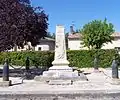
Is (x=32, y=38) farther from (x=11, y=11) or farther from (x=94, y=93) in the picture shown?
(x=94, y=93)

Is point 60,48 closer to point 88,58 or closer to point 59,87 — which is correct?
point 59,87

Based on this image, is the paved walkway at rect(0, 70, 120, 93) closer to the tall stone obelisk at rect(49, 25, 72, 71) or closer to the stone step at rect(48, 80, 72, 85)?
the stone step at rect(48, 80, 72, 85)

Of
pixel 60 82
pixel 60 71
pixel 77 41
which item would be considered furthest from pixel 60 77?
pixel 77 41

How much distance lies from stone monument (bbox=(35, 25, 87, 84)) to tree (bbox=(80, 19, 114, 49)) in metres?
34.4

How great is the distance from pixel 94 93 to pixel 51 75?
217 inches

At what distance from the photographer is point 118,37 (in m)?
61.4

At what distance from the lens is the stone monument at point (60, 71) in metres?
16.3

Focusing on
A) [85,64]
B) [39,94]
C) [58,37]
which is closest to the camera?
[39,94]

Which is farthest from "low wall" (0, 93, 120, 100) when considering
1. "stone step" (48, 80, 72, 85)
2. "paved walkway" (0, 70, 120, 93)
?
"stone step" (48, 80, 72, 85)

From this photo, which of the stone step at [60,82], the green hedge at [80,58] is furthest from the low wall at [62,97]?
the green hedge at [80,58]

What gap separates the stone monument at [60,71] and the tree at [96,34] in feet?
113

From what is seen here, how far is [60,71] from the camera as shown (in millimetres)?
17172

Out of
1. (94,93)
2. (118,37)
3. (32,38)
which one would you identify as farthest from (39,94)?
(118,37)

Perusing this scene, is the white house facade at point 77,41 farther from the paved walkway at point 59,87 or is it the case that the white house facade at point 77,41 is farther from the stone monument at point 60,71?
the paved walkway at point 59,87
